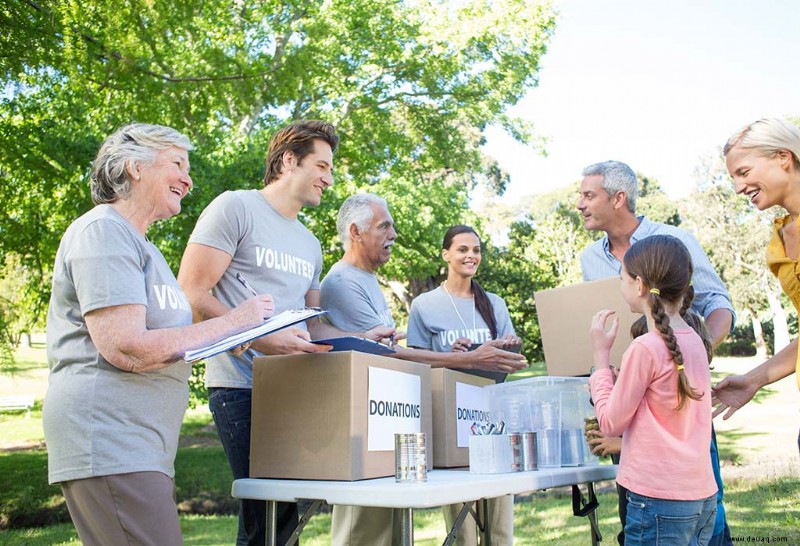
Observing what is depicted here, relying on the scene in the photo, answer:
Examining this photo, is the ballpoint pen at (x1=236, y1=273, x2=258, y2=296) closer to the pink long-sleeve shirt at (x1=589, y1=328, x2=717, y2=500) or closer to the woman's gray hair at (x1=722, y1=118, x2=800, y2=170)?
the pink long-sleeve shirt at (x1=589, y1=328, x2=717, y2=500)

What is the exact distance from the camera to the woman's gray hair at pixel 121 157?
1.75 meters

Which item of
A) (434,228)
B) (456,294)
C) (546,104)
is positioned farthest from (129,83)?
(546,104)

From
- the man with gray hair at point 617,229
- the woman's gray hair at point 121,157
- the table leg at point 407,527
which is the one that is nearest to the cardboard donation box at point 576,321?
the man with gray hair at point 617,229

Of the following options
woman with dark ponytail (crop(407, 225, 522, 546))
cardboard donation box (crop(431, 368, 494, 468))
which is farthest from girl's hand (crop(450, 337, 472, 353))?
woman with dark ponytail (crop(407, 225, 522, 546))

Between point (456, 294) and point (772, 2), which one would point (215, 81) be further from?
point (772, 2)

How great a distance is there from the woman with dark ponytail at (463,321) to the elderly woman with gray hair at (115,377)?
1823 millimetres

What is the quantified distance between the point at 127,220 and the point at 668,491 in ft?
5.07

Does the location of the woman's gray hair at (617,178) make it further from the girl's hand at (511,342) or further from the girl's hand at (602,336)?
the girl's hand at (602,336)

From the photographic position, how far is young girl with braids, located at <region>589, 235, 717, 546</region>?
201cm

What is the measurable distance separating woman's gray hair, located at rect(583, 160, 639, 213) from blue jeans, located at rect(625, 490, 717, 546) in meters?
1.29

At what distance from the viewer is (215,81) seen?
Answer: 238 inches

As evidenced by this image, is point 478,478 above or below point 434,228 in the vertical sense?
below

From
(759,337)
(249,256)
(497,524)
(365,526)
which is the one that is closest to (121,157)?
(249,256)

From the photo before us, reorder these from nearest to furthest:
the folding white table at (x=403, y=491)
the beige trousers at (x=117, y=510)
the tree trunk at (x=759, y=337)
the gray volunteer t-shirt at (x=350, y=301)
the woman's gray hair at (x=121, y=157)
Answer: the beige trousers at (x=117, y=510), the folding white table at (x=403, y=491), the woman's gray hair at (x=121, y=157), the gray volunteer t-shirt at (x=350, y=301), the tree trunk at (x=759, y=337)
